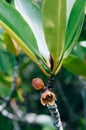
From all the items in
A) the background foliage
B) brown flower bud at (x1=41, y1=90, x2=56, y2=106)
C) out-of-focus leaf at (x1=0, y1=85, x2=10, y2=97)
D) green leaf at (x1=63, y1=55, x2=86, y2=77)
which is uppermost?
brown flower bud at (x1=41, y1=90, x2=56, y2=106)

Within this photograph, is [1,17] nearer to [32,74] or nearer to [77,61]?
[77,61]

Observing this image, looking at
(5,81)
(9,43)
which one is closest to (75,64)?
(9,43)

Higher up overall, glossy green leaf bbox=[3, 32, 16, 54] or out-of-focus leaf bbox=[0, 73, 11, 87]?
glossy green leaf bbox=[3, 32, 16, 54]

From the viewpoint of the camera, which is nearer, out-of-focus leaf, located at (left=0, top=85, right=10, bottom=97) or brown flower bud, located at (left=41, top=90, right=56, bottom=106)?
brown flower bud, located at (left=41, top=90, right=56, bottom=106)

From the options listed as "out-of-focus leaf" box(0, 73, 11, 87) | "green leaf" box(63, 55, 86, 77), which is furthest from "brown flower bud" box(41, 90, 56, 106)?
"out-of-focus leaf" box(0, 73, 11, 87)

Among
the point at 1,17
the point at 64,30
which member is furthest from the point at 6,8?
the point at 64,30

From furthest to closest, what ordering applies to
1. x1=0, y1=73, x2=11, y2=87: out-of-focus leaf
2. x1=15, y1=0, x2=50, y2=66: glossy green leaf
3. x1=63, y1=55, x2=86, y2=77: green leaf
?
x1=0, y1=73, x2=11, y2=87: out-of-focus leaf
x1=63, y1=55, x2=86, y2=77: green leaf
x1=15, y1=0, x2=50, y2=66: glossy green leaf

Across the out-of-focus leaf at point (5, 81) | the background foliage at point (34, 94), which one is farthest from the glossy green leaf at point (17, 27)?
the out-of-focus leaf at point (5, 81)

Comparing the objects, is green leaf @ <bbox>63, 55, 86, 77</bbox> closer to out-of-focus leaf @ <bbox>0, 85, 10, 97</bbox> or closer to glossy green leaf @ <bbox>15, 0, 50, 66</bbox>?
glossy green leaf @ <bbox>15, 0, 50, 66</bbox>
